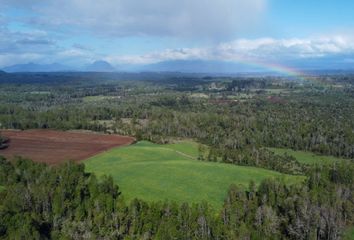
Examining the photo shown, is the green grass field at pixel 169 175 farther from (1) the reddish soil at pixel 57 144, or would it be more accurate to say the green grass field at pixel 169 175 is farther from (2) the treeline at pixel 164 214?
(1) the reddish soil at pixel 57 144

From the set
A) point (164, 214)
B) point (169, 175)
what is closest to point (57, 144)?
point (169, 175)

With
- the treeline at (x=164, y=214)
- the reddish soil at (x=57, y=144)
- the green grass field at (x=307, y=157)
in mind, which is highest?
the treeline at (x=164, y=214)

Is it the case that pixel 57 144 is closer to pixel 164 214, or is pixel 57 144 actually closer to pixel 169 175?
pixel 169 175

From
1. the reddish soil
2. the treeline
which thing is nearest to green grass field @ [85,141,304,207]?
the treeline

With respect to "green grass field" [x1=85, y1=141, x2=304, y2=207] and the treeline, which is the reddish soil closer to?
"green grass field" [x1=85, y1=141, x2=304, y2=207]

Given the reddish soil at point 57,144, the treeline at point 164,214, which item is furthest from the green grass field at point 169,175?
the reddish soil at point 57,144
